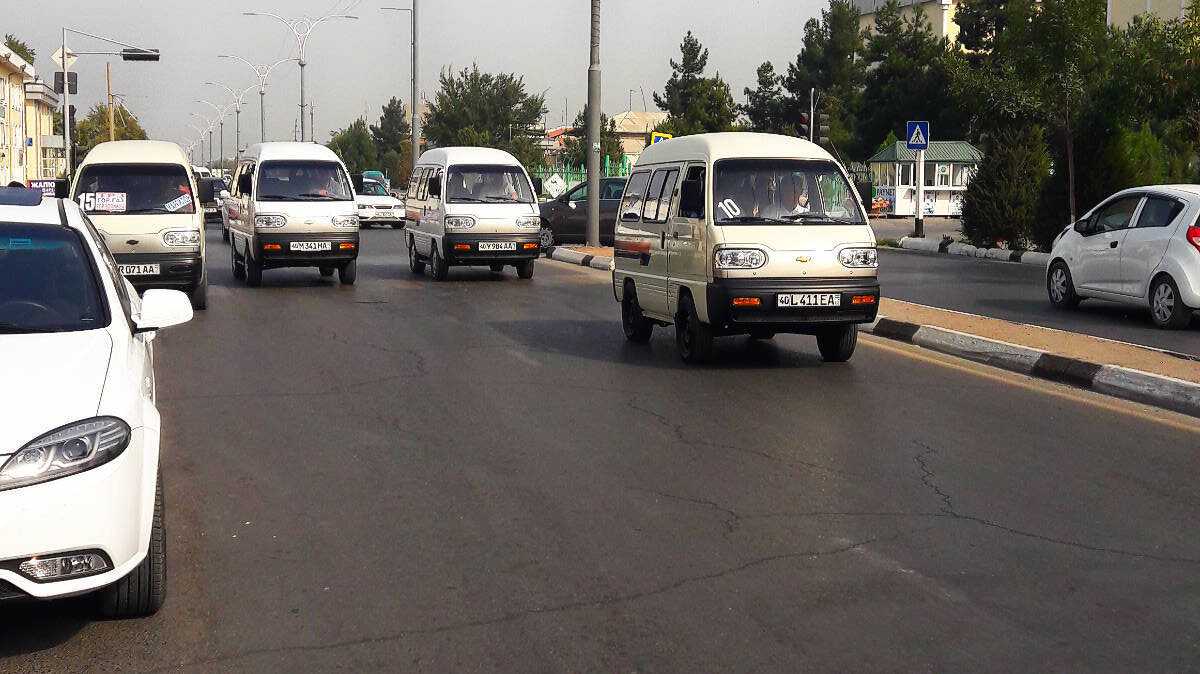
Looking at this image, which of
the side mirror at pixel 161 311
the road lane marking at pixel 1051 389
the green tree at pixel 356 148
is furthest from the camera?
the green tree at pixel 356 148

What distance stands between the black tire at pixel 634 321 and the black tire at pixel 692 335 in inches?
47.6

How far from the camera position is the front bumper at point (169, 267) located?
53.5 ft

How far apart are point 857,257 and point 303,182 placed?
38.4 ft

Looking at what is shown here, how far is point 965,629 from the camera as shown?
4.77 meters

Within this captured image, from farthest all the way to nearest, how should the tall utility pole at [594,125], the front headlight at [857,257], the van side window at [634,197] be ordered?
the tall utility pole at [594,125], the van side window at [634,197], the front headlight at [857,257]

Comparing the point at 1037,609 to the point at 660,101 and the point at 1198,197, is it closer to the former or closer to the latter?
the point at 1198,197

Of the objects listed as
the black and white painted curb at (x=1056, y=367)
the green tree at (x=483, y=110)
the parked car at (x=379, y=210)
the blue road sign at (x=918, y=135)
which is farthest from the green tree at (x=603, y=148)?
the black and white painted curb at (x=1056, y=367)

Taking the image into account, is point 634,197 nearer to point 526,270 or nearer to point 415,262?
point 526,270

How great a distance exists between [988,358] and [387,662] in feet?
29.2

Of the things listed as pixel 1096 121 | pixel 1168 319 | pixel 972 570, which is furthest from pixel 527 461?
pixel 1096 121

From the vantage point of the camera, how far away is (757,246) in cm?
1118

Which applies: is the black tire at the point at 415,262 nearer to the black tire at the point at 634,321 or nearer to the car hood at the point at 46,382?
the black tire at the point at 634,321

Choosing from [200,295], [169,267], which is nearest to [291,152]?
[200,295]

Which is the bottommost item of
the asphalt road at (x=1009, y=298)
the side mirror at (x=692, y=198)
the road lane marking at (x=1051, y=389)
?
the road lane marking at (x=1051, y=389)
